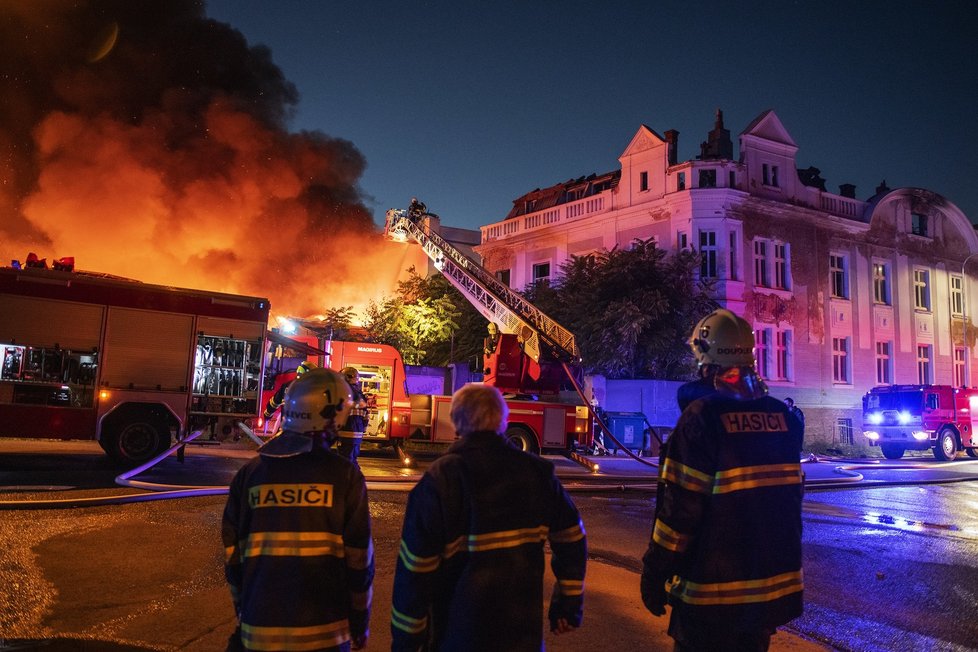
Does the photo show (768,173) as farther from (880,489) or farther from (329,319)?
(329,319)

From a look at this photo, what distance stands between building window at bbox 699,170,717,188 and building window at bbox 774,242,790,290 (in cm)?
336

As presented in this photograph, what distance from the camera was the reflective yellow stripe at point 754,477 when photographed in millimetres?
2607

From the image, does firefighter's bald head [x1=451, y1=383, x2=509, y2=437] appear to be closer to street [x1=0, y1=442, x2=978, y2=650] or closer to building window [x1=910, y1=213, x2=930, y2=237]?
street [x1=0, y1=442, x2=978, y2=650]

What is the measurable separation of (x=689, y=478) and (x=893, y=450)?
896 inches

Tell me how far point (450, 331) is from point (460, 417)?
2322cm

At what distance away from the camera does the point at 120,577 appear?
525 cm

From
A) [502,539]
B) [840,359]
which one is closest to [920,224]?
[840,359]

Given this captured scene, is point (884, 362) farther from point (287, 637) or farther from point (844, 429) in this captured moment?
point (287, 637)

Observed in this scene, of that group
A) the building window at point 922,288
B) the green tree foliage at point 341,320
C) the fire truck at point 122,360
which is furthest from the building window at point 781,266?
the fire truck at point 122,360

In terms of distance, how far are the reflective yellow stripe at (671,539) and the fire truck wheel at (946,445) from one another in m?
21.6

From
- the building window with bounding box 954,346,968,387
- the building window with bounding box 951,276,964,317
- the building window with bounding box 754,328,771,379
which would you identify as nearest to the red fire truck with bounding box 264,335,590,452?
the building window with bounding box 754,328,771,379

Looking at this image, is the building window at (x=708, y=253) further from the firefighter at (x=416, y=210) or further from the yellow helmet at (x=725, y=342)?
the yellow helmet at (x=725, y=342)

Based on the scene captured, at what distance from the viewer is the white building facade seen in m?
23.5

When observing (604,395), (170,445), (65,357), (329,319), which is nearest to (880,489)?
(604,395)
